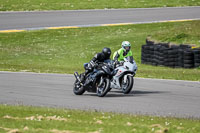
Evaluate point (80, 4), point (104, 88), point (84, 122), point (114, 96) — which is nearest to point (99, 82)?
point (104, 88)

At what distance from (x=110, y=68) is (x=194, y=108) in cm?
289

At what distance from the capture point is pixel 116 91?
15219 millimetres

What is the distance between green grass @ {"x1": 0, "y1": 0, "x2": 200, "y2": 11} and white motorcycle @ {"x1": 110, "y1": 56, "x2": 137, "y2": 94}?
69.8 ft

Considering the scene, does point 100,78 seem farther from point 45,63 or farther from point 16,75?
point 45,63

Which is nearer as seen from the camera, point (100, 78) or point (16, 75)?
point (100, 78)

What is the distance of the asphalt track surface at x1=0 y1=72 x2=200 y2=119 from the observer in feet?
39.7

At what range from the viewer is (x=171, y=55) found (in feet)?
68.7

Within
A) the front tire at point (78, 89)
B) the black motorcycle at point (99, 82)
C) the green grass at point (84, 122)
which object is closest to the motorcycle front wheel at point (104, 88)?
the black motorcycle at point (99, 82)

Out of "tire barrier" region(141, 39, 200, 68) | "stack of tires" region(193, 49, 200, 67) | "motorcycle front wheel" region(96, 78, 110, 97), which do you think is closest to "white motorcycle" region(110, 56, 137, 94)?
"motorcycle front wheel" region(96, 78, 110, 97)

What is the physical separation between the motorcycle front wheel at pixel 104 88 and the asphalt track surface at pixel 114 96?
0.17m

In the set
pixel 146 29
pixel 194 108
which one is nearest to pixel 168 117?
pixel 194 108

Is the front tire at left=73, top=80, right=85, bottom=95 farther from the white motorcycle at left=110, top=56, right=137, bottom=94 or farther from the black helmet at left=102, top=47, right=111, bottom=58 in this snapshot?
the black helmet at left=102, top=47, right=111, bottom=58

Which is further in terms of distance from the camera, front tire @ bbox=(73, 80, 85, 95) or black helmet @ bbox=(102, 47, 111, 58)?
front tire @ bbox=(73, 80, 85, 95)

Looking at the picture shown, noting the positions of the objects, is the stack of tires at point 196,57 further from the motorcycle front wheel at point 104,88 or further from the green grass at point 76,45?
the motorcycle front wheel at point 104,88
